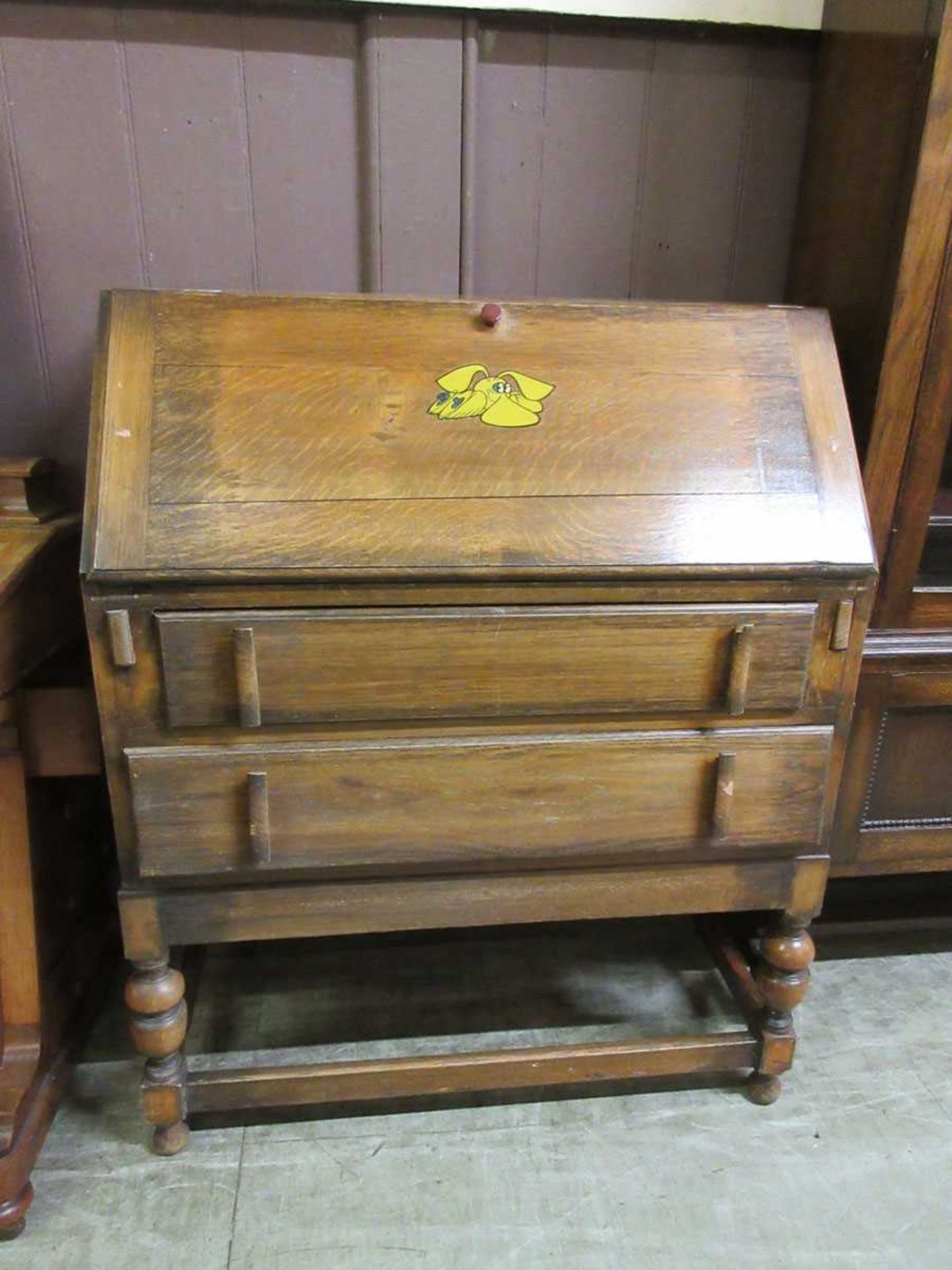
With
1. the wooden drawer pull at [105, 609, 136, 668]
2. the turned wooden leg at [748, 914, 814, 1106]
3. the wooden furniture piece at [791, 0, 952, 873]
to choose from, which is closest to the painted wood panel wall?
the wooden furniture piece at [791, 0, 952, 873]

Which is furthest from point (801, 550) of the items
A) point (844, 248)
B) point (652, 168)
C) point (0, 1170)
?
point (0, 1170)

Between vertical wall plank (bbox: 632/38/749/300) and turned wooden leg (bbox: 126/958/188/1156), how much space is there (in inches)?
62.1

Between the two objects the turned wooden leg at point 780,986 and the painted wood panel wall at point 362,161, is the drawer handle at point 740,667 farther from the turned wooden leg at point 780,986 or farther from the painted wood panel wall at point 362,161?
the painted wood panel wall at point 362,161

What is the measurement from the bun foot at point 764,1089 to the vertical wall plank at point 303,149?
1683 millimetres

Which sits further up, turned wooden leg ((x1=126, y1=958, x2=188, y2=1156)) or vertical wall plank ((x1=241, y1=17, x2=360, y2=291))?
vertical wall plank ((x1=241, y1=17, x2=360, y2=291))

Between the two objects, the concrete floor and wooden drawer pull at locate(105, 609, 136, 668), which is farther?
the concrete floor

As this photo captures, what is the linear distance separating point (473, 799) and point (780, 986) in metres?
0.64

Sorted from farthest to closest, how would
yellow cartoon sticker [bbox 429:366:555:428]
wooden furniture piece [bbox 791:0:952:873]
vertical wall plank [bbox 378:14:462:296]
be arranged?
→ vertical wall plank [bbox 378:14:462:296]
wooden furniture piece [bbox 791:0:952:873]
yellow cartoon sticker [bbox 429:366:555:428]

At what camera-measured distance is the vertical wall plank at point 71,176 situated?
1.48 m

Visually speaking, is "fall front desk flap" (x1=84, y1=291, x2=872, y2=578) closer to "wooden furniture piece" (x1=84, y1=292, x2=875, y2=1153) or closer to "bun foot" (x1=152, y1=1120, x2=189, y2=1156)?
"wooden furniture piece" (x1=84, y1=292, x2=875, y2=1153)

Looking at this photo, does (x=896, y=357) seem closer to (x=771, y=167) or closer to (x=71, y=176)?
(x=771, y=167)

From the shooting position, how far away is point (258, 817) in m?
1.11

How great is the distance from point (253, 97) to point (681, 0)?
839 mm

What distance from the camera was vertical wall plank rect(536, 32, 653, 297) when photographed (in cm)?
161
